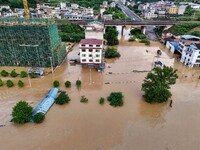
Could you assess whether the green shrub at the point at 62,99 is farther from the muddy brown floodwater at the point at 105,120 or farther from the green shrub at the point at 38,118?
the green shrub at the point at 38,118

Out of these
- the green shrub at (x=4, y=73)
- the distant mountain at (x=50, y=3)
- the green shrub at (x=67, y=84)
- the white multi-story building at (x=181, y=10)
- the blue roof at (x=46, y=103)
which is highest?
the distant mountain at (x=50, y=3)

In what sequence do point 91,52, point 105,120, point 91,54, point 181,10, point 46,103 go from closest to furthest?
1. point 105,120
2. point 46,103
3. point 91,52
4. point 91,54
5. point 181,10

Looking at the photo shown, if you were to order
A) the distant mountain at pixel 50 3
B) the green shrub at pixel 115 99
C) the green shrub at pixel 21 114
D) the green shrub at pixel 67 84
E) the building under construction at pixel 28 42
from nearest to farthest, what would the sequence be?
1. the green shrub at pixel 21 114
2. the green shrub at pixel 115 99
3. the green shrub at pixel 67 84
4. the building under construction at pixel 28 42
5. the distant mountain at pixel 50 3

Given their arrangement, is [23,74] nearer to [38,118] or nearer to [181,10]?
[38,118]

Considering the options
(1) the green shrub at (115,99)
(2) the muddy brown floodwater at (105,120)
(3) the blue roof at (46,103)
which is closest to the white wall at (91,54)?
(2) the muddy brown floodwater at (105,120)

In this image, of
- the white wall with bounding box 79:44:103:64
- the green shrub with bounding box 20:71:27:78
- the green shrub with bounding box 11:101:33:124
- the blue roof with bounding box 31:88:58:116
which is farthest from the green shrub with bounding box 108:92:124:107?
the green shrub with bounding box 20:71:27:78

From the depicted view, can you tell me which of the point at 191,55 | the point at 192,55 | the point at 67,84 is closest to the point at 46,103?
the point at 67,84

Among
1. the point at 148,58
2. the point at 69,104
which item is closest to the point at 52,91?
the point at 69,104
